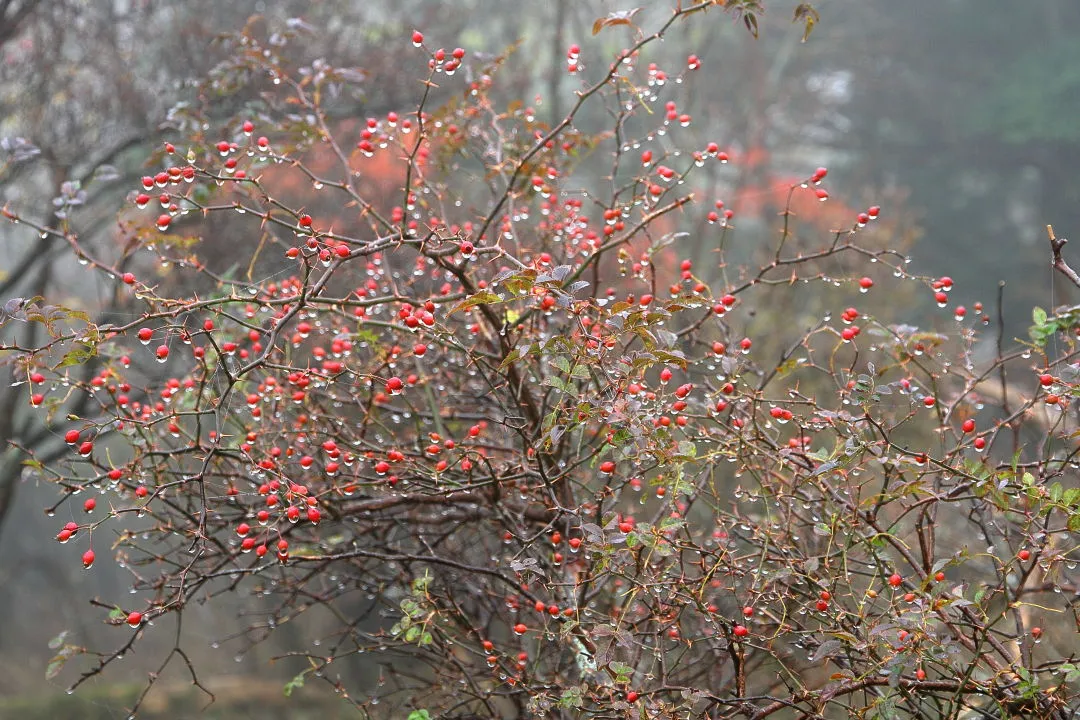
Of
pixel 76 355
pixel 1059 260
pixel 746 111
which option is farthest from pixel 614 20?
pixel 746 111

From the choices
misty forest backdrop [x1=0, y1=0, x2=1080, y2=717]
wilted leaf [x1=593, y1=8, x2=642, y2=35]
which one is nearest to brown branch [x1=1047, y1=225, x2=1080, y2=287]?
wilted leaf [x1=593, y1=8, x2=642, y2=35]

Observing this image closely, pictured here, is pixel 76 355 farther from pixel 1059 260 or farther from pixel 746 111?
pixel 746 111

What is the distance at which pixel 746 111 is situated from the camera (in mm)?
15500

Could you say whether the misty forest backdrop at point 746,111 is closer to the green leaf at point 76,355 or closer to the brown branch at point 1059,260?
the green leaf at point 76,355

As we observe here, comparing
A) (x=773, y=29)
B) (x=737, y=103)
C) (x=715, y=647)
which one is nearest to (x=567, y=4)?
(x=737, y=103)

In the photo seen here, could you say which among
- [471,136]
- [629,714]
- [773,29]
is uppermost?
[773,29]

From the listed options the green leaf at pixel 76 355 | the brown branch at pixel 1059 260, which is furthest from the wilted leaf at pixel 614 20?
the green leaf at pixel 76 355

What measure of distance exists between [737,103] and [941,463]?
14.4 m

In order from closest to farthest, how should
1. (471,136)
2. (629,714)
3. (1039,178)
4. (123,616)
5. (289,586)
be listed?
(629,714) → (123,616) → (289,586) → (471,136) → (1039,178)

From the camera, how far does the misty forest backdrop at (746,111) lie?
22.5 feet

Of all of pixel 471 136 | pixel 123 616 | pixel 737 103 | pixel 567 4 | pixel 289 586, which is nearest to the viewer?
Answer: pixel 123 616

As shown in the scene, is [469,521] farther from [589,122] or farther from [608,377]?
[589,122]

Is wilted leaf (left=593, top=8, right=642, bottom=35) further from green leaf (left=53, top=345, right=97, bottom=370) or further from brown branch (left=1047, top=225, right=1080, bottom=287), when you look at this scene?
green leaf (left=53, top=345, right=97, bottom=370)

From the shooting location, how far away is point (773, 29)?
16.3m
